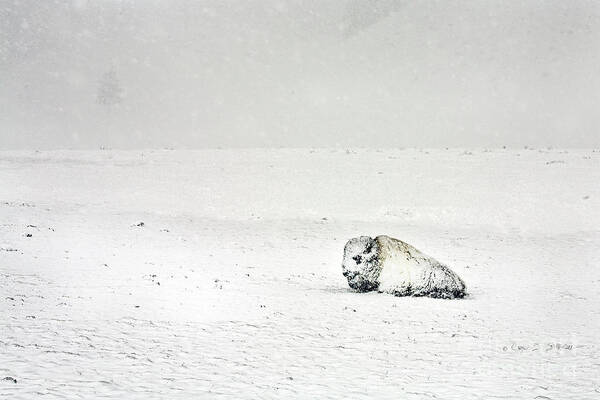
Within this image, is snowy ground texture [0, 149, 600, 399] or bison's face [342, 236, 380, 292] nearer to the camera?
snowy ground texture [0, 149, 600, 399]

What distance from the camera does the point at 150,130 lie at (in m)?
58.4

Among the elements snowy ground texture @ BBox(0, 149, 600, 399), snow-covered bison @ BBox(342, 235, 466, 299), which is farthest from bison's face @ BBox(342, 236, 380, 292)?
snowy ground texture @ BBox(0, 149, 600, 399)

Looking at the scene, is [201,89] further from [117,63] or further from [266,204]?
[266,204]

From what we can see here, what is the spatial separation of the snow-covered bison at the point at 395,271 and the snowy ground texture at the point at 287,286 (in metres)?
0.34

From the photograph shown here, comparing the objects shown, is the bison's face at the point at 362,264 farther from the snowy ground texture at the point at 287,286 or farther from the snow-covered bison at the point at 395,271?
the snowy ground texture at the point at 287,286

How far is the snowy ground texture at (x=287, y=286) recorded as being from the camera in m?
7.07

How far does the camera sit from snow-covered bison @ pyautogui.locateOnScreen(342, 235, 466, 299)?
1242 cm

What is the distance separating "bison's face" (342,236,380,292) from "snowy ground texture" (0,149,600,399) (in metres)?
0.37

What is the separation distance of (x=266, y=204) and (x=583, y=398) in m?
18.6

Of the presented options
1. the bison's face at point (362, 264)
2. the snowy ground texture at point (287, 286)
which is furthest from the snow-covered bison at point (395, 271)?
the snowy ground texture at point (287, 286)

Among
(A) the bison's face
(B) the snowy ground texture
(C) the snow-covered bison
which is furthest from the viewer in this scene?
(A) the bison's face

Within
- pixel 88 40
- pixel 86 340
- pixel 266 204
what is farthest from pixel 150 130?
pixel 86 340

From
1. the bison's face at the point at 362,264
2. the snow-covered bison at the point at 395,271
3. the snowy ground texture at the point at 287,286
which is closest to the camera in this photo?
the snowy ground texture at the point at 287,286

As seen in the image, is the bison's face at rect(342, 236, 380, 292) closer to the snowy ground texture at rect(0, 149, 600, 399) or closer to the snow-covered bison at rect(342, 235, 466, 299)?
the snow-covered bison at rect(342, 235, 466, 299)
